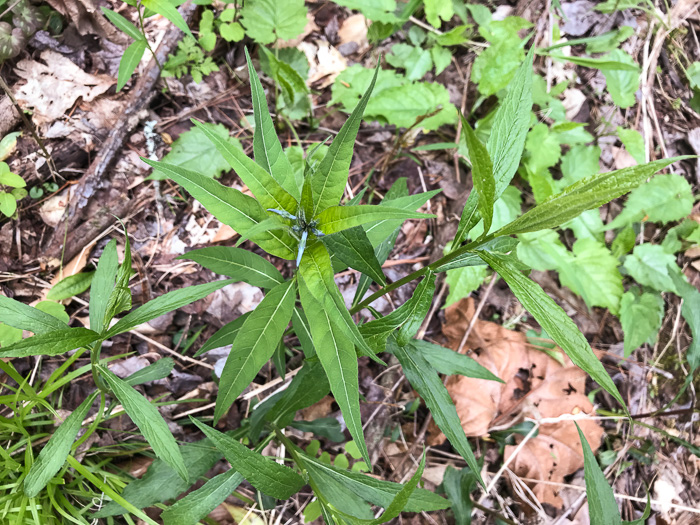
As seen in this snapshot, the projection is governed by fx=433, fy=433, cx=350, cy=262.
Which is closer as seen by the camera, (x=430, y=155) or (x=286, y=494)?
(x=286, y=494)

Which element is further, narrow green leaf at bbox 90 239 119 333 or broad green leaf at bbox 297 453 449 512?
narrow green leaf at bbox 90 239 119 333

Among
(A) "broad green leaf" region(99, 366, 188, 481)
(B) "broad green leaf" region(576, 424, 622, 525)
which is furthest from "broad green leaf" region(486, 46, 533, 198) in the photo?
(A) "broad green leaf" region(99, 366, 188, 481)

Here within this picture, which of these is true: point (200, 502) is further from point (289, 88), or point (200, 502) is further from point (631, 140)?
point (631, 140)

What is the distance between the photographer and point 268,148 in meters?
1.18

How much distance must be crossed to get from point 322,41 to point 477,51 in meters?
1.00

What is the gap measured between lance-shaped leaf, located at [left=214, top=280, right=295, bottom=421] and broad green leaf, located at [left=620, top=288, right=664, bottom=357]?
6.84 feet

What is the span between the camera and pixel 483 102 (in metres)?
2.76

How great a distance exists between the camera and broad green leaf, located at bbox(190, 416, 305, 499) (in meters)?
1.22

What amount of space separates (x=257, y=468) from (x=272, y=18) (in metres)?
2.23

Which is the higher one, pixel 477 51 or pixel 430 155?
pixel 477 51

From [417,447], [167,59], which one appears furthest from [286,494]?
[167,59]

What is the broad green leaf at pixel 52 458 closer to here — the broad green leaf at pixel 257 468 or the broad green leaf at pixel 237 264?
the broad green leaf at pixel 257 468

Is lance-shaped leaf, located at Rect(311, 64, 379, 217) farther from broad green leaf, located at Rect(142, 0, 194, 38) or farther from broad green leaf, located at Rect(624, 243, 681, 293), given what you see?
broad green leaf, located at Rect(624, 243, 681, 293)

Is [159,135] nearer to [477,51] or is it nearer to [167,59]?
[167,59]
